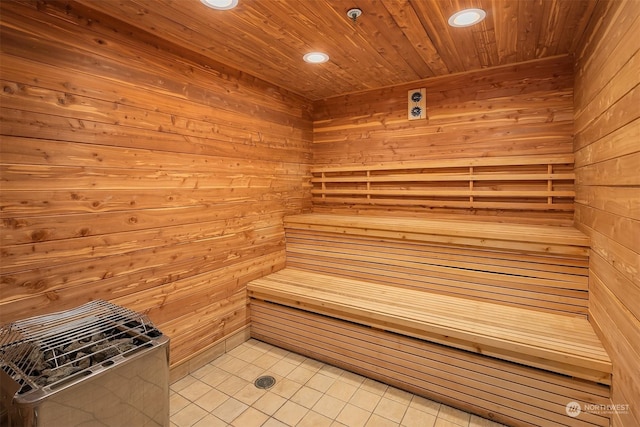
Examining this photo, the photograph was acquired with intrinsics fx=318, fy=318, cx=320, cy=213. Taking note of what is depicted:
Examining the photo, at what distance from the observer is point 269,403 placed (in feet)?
7.47

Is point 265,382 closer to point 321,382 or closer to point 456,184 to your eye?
point 321,382

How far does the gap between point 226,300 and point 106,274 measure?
3.63 feet

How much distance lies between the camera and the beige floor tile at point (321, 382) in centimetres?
245

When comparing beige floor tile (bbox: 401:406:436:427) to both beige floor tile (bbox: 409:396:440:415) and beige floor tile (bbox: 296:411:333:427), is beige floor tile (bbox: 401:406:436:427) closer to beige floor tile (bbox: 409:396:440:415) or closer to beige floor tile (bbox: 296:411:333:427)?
beige floor tile (bbox: 409:396:440:415)

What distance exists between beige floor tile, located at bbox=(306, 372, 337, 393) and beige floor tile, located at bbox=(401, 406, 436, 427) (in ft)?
2.01

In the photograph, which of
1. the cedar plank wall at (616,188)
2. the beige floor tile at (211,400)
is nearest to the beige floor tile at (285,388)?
the beige floor tile at (211,400)

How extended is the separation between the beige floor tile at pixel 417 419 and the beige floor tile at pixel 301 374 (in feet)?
2.63

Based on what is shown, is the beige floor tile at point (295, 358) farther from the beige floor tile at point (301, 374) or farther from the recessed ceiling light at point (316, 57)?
the recessed ceiling light at point (316, 57)

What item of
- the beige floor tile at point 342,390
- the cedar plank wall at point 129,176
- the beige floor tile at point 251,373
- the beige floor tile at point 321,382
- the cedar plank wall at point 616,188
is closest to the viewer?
the cedar plank wall at point 616,188

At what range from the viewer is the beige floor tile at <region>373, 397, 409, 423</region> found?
2131 mm

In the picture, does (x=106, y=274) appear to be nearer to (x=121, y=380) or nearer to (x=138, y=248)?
(x=138, y=248)

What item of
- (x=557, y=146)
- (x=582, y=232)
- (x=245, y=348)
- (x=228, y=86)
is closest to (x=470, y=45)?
(x=557, y=146)

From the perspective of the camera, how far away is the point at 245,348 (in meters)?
3.05

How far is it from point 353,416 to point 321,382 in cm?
43
